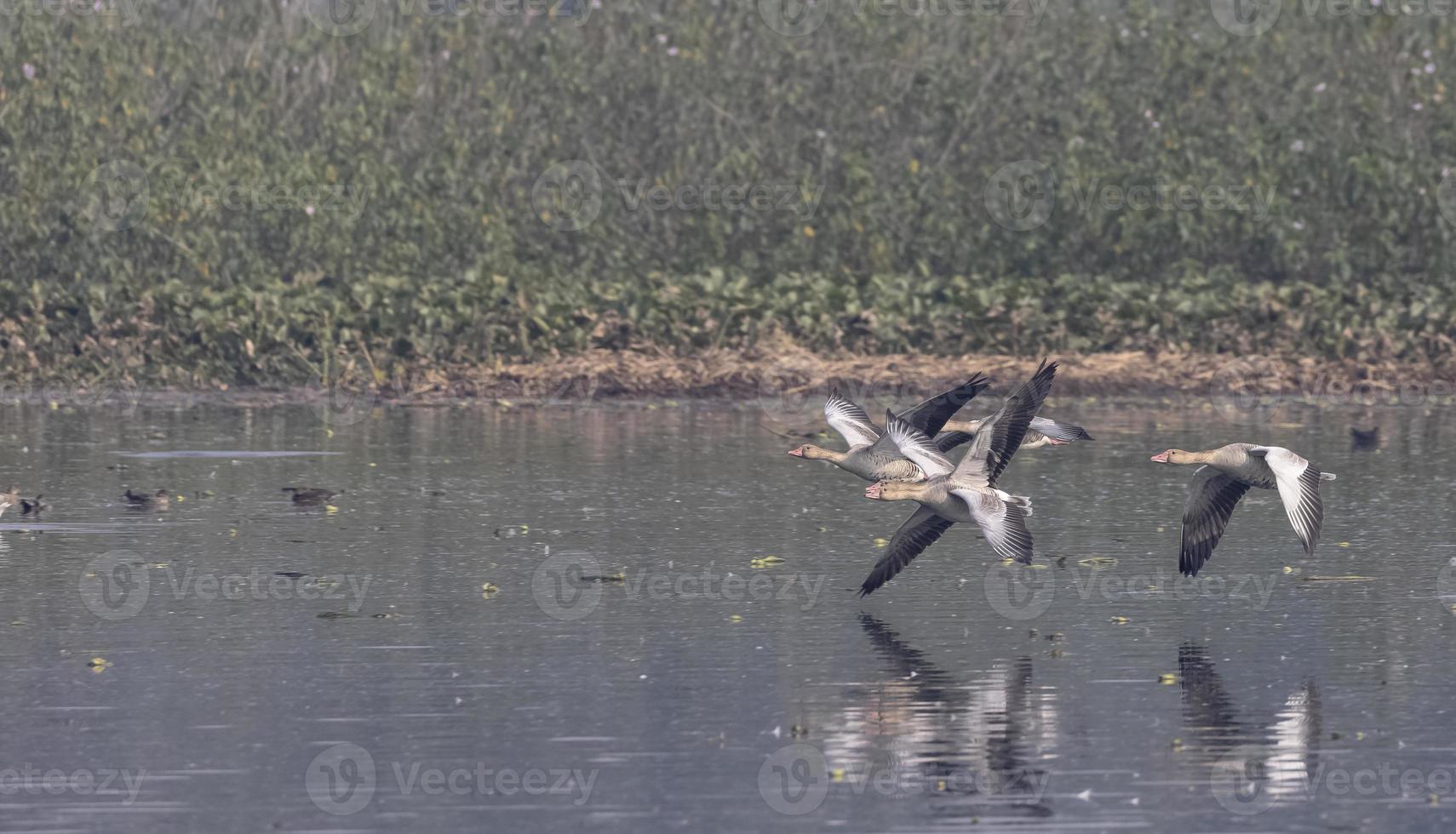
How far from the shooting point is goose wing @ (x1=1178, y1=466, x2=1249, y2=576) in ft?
49.0

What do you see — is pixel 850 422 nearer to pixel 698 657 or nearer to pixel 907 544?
pixel 907 544

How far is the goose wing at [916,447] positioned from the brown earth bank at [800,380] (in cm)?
1230

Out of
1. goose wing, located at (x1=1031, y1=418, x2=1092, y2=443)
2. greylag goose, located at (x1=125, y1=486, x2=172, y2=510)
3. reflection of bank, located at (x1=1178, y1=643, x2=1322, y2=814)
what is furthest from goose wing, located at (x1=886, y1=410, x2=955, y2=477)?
greylag goose, located at (x1=125, y1=486, x2=172, y2=510)

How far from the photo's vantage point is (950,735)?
437 inches

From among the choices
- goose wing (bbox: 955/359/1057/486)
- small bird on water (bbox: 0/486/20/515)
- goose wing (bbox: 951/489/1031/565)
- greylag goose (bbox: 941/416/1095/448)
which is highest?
goose wing (bbox: 955/359/1057/486)

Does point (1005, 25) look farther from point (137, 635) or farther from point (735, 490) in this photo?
point (137, 635)

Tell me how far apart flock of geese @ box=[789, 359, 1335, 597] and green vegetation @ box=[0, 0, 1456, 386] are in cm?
1415

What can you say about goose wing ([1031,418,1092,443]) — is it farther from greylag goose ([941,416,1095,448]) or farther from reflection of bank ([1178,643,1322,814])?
reflection of bank ([1178,643,1322,814])

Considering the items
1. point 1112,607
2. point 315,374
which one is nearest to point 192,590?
point 1112,607

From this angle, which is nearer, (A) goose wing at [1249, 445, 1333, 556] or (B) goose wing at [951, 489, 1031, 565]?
(B) goose wing at [951, 489, 1031, 565]

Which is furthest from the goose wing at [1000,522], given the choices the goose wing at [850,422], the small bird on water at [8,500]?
the small bird on water at [8,500]

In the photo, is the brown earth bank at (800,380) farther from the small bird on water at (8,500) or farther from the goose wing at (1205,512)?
the goose wing at (1205,512)

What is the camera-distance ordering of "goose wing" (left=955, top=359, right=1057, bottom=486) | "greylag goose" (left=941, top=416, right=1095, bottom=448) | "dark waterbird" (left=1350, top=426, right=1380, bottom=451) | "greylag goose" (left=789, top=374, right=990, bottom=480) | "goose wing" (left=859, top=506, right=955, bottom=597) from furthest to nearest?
"dark waterbird" (left=1350, top=426, right=1380, bottom=451)
"greylag goose" (left=941, top=416, right=1095, bottom=448)
"greylag goose" (left=789, top=374, right=990, bottom=480)
"goose wing" (left=859, top=506, right=955, bottom=597)
"goose wing" (left=955, top=359, right=1057, bottom=486)

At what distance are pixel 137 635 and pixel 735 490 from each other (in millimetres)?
7227
